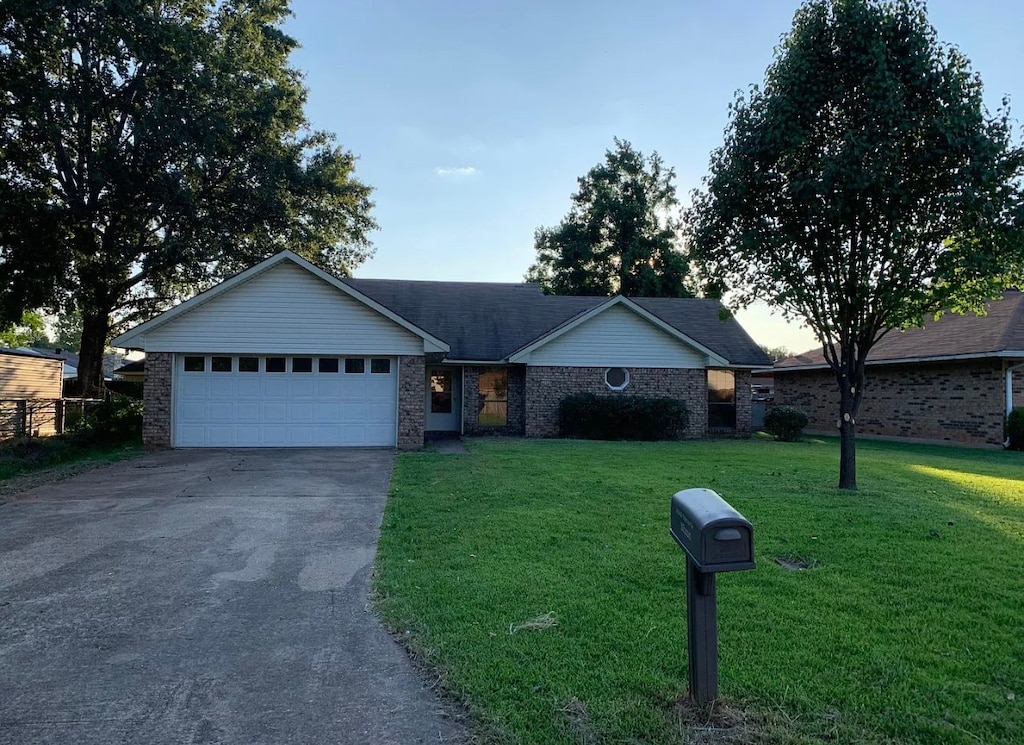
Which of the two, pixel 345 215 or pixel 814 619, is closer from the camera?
pixel 814 619

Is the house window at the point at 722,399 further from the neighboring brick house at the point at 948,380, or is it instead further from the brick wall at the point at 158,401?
the brick wall at the point at 158,401

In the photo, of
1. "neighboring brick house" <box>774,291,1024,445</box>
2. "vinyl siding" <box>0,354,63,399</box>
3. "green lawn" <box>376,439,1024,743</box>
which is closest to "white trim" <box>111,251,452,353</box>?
"green lawn" <box>376,439,1024,743</box>

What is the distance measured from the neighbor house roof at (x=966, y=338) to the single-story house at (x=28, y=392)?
25.1m

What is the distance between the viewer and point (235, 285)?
1509 cm

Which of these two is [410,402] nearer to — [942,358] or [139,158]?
[139,158]

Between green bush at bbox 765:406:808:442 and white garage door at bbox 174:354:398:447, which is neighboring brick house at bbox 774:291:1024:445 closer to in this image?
green bush at bbox 765:406:808:442

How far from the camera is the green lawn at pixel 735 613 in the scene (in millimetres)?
3018

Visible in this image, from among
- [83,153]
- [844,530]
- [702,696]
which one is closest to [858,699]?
[702,696]

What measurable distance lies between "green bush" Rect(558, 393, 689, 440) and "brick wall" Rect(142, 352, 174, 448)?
10.6 m

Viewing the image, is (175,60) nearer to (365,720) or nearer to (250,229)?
(250,229)

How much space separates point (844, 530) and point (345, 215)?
2354 cm

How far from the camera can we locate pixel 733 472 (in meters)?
11.4

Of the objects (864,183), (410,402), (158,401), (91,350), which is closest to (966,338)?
(864,183)

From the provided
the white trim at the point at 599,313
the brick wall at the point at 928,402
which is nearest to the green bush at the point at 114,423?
the white trim at the point at 599,313
